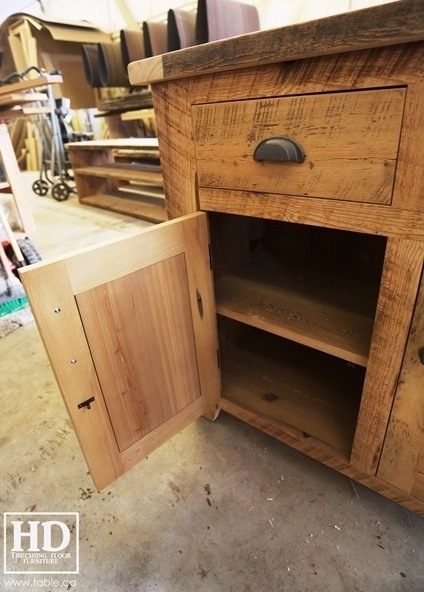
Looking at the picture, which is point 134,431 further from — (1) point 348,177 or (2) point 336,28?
(2) point 336,28

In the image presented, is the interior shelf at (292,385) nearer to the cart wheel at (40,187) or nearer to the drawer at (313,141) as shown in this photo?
the drawer at (313,141)

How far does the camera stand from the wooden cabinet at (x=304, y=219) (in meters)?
0.44

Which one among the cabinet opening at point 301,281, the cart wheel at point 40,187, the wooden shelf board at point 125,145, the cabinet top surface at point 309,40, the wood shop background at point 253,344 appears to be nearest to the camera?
the cabinet top surface at point 309,40

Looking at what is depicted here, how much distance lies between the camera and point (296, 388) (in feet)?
2.93

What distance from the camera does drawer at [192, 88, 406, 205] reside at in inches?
17.7

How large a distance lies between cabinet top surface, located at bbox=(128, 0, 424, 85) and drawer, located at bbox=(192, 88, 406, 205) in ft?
0.18

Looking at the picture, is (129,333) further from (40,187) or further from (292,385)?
(40,187)

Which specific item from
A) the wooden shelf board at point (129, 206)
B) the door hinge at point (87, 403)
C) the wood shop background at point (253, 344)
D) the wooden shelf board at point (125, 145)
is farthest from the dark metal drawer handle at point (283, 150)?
the wooden shelf board at point (129, 206)

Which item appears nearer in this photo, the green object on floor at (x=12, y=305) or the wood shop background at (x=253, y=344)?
the wood shop background at (x=253, y=344)

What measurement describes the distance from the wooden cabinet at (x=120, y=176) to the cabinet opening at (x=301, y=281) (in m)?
1.29

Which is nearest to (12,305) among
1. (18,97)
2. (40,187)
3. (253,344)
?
(18,97)

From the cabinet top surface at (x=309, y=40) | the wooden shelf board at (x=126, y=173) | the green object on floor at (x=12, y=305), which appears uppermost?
the cabinet top surface at (x=309, y=40)

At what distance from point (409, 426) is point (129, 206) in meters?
2.33

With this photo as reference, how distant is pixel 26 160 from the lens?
5.36 meters
